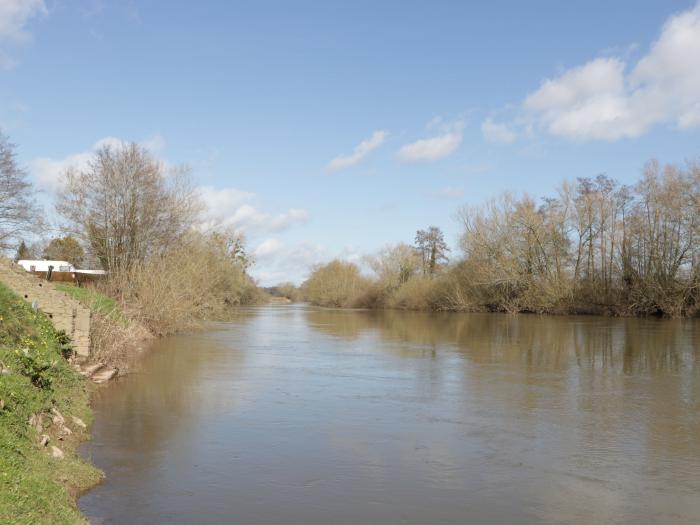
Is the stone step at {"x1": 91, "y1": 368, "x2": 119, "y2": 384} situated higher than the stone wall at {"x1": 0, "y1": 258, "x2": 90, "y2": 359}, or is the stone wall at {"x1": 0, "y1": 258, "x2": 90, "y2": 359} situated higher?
the stone wall at {"x1": 0, "y1": 258, "x2": 90, "y2": 359}

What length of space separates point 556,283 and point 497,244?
5664 mm

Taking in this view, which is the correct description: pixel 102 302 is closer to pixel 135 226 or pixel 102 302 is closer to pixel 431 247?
pixel 135 226

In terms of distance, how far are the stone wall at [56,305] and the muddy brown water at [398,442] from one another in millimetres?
1421

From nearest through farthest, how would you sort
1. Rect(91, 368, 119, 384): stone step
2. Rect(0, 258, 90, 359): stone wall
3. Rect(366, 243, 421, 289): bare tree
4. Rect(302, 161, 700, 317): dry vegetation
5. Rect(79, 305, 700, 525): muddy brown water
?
Rect(79, 305, 700, 525): muddy brown water < Rect(0, 258, 90, 359): stone wall < Rect(91, 368, 119, 384): stone step < Rect(302, 161, 700, 317): dry vegetation < Rect(366, 243, 421, 289): bare tree

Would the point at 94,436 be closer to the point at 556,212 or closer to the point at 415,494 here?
the point at 415,494

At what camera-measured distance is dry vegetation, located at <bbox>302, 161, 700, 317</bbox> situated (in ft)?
135

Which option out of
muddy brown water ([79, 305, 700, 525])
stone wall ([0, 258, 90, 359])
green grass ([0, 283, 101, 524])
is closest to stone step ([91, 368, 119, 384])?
muddy brown water ([79, 305, 700, 525])

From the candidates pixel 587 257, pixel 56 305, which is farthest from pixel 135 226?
pixel 587 257

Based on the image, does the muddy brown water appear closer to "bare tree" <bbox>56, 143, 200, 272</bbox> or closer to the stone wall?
the stone wall

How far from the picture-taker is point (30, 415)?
24.3ft

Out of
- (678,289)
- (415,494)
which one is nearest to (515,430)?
(415,494)

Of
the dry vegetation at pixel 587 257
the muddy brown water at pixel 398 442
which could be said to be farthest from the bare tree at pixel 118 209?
the dry vegetation at pixel 587 257

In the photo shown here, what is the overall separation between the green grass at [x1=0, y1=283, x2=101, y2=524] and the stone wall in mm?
1074

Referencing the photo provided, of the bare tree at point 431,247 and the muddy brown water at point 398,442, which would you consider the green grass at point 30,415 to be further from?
the bare tree at point 431,247
